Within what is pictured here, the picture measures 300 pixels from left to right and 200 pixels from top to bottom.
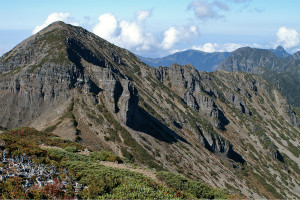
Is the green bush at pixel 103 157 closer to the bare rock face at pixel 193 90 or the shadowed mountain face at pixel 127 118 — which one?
the shadowed mountain face at pixel 127 118

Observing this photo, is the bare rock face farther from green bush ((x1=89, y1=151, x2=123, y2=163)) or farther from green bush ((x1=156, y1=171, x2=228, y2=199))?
green bush ((x1=156, y1=171, x2=228, y2=199))

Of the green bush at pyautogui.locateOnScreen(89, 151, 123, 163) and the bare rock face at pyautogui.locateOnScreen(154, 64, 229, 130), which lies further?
the bare rock face at pyautogui.locateOnScreen(154, 64, 229, 130)

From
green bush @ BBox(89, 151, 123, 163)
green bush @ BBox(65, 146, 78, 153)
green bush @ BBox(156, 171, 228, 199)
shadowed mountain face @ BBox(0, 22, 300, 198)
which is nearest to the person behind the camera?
green bush @ BBox(156, 171, 228, 199)

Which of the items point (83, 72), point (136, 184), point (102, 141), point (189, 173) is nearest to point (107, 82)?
point (83, 72)

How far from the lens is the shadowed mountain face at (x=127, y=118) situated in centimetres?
6544

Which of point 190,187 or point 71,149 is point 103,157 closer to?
point 71,149

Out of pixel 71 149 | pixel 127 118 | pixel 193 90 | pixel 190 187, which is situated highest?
pixel 193 90

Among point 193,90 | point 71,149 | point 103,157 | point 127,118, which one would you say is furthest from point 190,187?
point 193,90

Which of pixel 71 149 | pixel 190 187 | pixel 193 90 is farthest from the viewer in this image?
pixel 193 90

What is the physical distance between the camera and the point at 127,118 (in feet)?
232

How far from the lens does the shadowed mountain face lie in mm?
65438

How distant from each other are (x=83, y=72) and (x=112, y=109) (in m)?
18.0

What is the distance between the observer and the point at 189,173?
66.9 metres

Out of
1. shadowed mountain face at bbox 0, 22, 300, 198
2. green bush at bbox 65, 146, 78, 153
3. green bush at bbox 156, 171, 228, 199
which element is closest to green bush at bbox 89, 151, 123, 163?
green bush at bbox 65, 146, 78, 153
